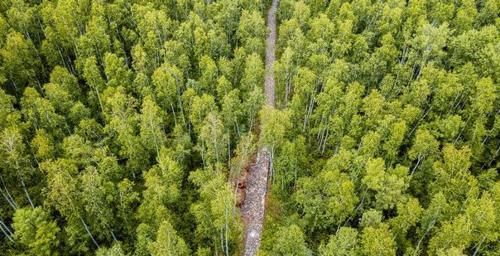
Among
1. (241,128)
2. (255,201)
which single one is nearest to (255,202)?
(255,201)

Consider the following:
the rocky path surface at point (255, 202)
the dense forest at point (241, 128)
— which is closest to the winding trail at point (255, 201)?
the rocky path surface at point (255, 202)

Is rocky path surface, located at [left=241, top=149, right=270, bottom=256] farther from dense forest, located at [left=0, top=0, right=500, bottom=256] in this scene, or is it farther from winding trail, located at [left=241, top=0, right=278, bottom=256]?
dense forest, located at [left=0, top=0, right=500, bottom=256]

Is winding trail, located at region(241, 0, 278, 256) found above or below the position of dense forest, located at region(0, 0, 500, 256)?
below

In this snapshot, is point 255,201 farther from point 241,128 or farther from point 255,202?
point 241,128

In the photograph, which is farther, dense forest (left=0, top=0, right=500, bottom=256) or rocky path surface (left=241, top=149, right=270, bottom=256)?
rocky path surface (left=241, top=149, right=270, bottom=256)

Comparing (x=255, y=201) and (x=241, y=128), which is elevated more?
(x=241, y=128)

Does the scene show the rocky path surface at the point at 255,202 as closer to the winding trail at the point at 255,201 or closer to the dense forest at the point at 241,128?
the winding trail at the point at 255,201

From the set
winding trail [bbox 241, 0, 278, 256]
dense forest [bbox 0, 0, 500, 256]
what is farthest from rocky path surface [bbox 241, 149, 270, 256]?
dense forest [bbox 0, 0, 500, 256]

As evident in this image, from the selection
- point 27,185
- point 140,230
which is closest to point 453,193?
point 140,230
